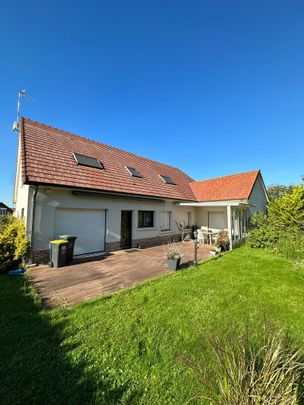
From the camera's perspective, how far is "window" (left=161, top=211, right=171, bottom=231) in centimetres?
1512

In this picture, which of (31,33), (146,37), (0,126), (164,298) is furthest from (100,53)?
(164,298)

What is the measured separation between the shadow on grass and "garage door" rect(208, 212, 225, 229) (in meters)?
15.1

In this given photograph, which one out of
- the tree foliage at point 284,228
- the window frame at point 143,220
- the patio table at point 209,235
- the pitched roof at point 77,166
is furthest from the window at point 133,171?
the tree foliage at point 284,228

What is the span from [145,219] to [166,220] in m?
2.35

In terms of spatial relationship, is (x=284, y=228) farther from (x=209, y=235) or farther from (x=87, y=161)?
(x=87, y=161)

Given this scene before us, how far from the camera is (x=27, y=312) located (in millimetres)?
4457

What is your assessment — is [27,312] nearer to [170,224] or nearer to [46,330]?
[46,330]

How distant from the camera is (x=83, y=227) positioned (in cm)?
990

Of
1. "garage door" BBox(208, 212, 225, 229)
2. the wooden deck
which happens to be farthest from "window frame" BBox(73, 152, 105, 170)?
"garage door" BBox(208, 212, 225, 229)

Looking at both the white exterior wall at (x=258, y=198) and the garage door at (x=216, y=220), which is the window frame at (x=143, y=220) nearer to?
the garage door at (x=216, y=220)

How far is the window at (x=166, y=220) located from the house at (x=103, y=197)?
0.13 feet

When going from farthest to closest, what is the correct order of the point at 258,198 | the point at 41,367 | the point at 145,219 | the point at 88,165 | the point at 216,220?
the point at 258,198 → the point at 216,220 → the point at 145,219 → the point at 88,165 → the point at 41,367

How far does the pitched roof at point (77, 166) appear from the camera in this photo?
29.3 ft

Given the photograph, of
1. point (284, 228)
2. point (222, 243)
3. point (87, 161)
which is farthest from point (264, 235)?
point (87, 161)
